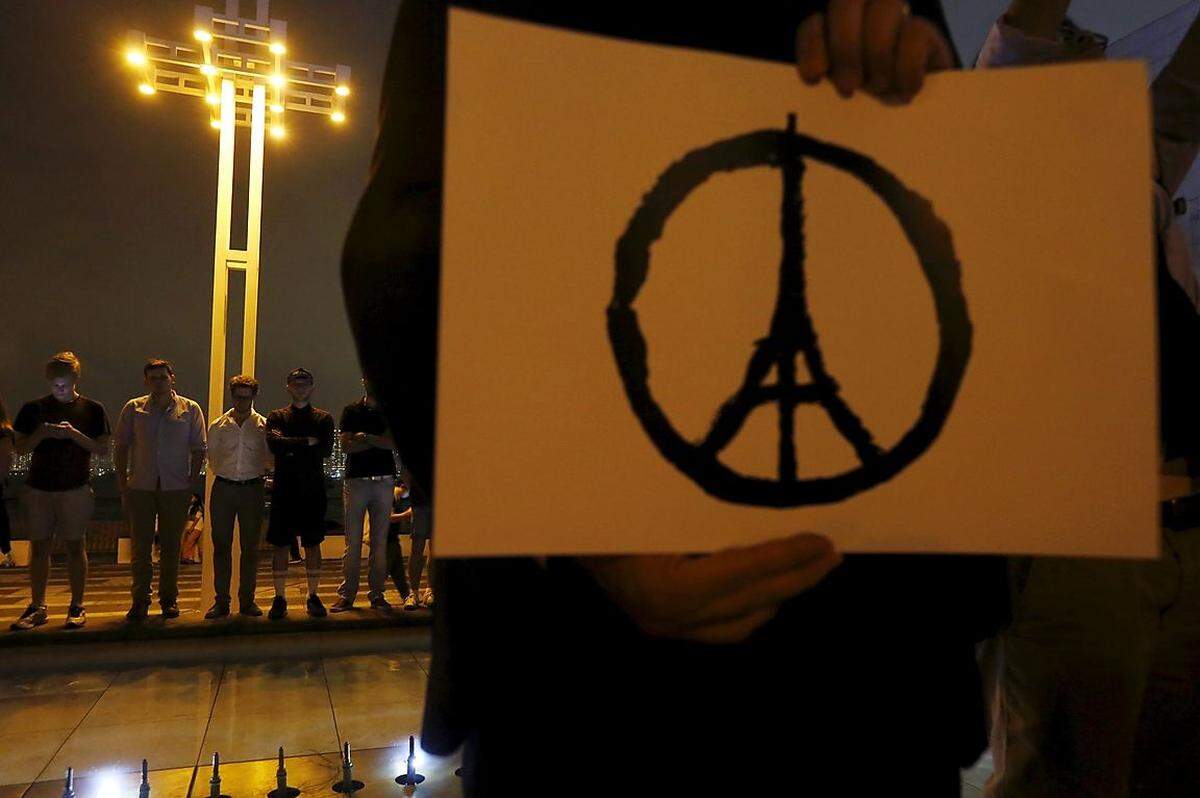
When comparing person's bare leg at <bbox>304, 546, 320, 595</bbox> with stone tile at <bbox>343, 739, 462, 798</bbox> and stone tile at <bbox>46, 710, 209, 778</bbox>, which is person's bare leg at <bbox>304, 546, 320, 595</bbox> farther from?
stone tile at <bbox>343, 739, 462, 798</bbox>

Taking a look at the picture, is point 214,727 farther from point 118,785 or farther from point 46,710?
point 46,710

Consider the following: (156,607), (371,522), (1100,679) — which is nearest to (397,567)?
(371,522)

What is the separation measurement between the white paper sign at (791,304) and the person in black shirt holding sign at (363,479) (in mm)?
4172

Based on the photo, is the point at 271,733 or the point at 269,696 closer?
the point at 271,733

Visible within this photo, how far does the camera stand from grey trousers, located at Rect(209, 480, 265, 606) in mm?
4328

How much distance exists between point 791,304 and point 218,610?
482 centimetres

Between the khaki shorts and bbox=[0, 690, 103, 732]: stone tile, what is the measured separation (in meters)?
0.98

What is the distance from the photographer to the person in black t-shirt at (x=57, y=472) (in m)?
3.86

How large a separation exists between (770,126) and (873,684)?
1.35ft

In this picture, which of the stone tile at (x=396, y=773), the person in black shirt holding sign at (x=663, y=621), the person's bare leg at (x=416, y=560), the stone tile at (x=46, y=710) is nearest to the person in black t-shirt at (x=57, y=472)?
the stone tile at (x=46, y=710)

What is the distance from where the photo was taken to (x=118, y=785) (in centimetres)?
229

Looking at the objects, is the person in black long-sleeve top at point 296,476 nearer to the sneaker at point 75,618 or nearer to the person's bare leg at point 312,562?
the person's bare leg at point 312,562

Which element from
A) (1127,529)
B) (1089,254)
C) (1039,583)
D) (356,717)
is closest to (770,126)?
(1089,254)

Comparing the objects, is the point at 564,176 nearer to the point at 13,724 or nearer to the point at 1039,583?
the point at 1039,583
